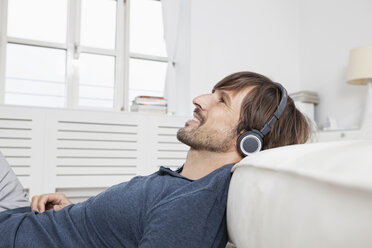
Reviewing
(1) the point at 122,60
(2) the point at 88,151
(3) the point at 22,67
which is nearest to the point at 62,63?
(3) the point at 22,67

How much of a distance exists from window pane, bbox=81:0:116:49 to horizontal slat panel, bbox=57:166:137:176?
124 cm

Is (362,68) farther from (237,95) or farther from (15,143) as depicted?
(15,143)

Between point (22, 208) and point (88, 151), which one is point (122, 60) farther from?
point (22, 208)

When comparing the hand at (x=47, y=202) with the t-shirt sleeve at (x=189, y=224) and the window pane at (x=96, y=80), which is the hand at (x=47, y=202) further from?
the window pane at (x=96, y=80)

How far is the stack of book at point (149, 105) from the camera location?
294 centimetres

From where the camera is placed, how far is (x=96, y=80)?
3215 mm

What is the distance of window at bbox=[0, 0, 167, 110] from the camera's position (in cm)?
298

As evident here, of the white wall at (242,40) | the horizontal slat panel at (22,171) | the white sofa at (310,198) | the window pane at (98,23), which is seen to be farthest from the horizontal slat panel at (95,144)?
the white sofa at (310,198)

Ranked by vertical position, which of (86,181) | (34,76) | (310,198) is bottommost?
(86,181)

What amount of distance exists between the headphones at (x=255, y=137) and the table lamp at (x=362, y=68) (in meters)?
2.00

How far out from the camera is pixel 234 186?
0.52m

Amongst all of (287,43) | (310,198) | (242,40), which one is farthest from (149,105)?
(310,198)

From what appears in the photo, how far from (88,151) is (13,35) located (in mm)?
1298

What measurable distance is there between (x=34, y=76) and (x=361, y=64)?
269 centimetres
